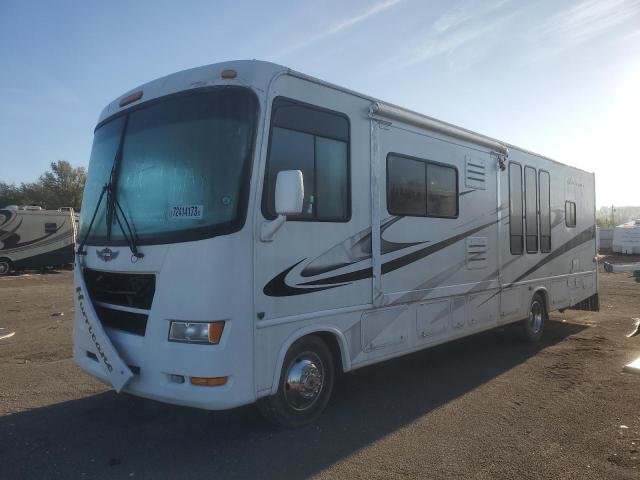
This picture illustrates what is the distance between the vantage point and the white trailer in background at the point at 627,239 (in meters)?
31.5

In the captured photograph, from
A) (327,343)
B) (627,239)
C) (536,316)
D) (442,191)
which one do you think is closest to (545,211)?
(536,316)

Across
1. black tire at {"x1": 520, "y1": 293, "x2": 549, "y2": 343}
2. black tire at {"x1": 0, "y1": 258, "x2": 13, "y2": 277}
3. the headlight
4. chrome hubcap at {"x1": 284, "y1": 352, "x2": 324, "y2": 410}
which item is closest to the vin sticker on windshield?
the headlight

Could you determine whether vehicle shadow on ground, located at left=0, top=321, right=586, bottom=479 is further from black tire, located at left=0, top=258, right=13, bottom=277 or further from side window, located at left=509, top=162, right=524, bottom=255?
black tire, located at left=0, top=258, right=13, bottom=277

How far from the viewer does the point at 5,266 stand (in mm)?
21047

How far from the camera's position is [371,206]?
522 centimetres

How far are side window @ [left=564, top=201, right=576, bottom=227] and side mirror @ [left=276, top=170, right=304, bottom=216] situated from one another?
706 centimetres

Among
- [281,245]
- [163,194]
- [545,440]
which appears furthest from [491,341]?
[163,194]

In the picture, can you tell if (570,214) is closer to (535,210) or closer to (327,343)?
(535,210)

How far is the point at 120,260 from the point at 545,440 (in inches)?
155

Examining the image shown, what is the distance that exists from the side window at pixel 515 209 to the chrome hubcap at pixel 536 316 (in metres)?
1.15

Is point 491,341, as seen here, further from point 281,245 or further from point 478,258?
point 281,245

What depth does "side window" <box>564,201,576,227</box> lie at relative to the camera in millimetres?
9391

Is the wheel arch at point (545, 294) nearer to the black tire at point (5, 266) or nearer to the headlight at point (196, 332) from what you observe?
the headlight at point (196, 332)

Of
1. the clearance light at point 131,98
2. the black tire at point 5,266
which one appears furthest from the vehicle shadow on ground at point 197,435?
the black tire at point 5,266
